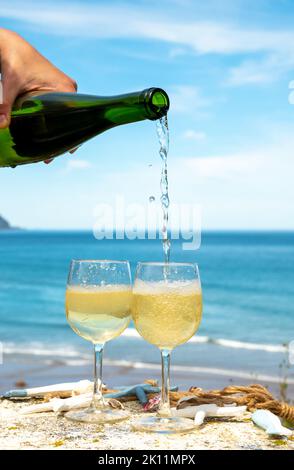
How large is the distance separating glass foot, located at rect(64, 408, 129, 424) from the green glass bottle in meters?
1.08

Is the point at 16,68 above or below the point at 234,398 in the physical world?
above

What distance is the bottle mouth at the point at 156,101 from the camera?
8.79ft

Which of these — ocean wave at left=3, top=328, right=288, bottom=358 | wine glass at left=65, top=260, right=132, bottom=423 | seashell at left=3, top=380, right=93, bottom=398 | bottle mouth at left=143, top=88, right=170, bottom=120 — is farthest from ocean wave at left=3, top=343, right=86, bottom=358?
bottle mouth at left=143, top=88, right=170, bottom=120

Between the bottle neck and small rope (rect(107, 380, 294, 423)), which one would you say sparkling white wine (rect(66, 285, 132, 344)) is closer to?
small rope (rect(107, 380, 294, 423))

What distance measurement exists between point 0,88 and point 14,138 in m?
0.68

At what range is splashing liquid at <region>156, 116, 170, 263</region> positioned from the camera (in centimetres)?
258

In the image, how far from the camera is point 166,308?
269 cm

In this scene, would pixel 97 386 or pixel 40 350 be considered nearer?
pixel 97 386

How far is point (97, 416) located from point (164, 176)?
89cm

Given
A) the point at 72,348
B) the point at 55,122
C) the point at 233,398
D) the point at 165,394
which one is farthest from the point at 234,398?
the point at 72,348

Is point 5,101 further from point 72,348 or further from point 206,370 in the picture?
point 72,348

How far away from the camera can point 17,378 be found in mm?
12672

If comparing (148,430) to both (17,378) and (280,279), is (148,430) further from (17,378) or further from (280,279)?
(280,279)

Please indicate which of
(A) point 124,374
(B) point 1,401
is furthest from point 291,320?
(B) point 1,401
